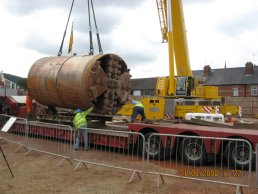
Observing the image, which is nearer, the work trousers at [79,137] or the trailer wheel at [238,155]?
the trailer wheel at [238,155]

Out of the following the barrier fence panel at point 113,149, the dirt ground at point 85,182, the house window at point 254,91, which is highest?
the house window at point 254,91

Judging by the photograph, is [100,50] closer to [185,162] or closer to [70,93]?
[70,93]

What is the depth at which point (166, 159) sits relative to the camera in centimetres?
984

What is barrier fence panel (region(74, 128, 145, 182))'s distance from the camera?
964 centimetres

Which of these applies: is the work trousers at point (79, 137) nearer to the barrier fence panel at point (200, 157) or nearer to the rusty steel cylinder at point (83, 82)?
the rusty steel cylinder at point (83, 82)

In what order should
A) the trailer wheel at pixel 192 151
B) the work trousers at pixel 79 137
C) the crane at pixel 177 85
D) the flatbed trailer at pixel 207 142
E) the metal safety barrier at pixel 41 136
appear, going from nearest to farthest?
the flatbed trailer at pixel 207 142 → the trailer wheel at pixel 192 151 → the work trousers at pixel 79 137 → the metal safety barrier at pixel 41 136 → the crane at pixel 177 85

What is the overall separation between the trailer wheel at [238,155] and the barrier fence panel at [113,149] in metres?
2.25

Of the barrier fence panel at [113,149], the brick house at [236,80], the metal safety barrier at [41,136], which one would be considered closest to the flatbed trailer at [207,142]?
the barrier fence panel at [113,149]

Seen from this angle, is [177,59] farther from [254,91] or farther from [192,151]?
[254,91]

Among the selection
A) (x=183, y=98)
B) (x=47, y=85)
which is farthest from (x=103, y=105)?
(x=183, y=98)

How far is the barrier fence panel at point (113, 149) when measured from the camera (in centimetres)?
964

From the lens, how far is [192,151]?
9.10 meters

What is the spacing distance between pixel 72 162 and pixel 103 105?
3.61m

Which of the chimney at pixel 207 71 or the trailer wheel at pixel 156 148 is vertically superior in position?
the chimney at pixel 207 71
